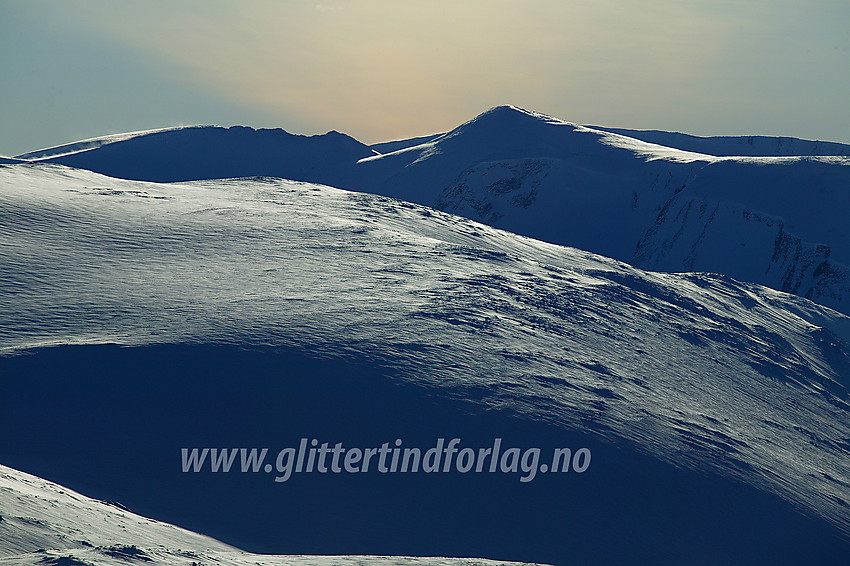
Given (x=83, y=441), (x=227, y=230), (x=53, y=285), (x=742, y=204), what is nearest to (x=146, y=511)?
(x=83, y=441)

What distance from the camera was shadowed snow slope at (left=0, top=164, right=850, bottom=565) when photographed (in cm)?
1101

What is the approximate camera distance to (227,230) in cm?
2311

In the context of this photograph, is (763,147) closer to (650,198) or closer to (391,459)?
(650,198)

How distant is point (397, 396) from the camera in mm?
13172

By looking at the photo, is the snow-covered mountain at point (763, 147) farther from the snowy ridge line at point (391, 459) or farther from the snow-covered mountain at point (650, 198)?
the snowy ridge line at point (391, 459)

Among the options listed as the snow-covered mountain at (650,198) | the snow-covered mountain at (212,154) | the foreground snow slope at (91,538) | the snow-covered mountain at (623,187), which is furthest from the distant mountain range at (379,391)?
the snow-covered mountain at (212,154)

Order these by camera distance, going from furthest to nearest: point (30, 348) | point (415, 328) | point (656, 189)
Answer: point (656, 189), point (415, 328), point (30, 348)

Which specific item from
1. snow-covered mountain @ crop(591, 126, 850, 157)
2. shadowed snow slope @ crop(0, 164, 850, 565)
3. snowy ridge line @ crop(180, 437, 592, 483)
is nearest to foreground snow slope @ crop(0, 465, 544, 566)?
shadowed snow slope @ crop(0, 164, 850, 565)

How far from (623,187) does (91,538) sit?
2154 inches

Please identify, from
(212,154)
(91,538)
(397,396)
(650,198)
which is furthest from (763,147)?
(91,538)

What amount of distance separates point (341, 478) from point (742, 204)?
4617 centimetres

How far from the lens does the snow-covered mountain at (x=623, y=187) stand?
47.6 metres

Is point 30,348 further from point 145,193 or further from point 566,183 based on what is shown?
point 566,183

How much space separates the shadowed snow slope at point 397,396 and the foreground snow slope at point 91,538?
107 centimetres
